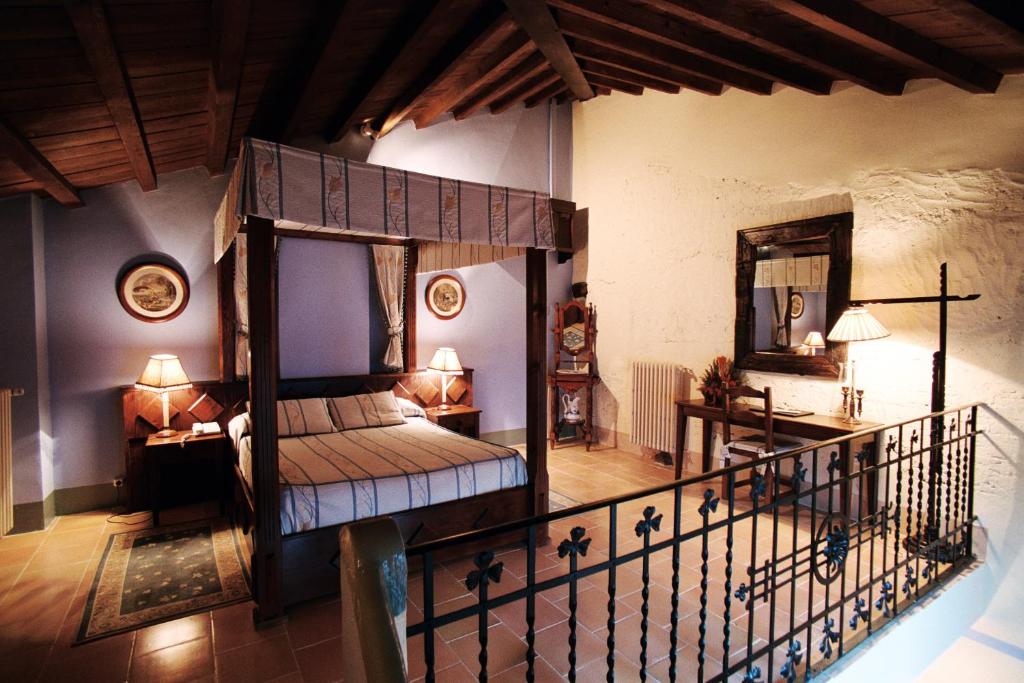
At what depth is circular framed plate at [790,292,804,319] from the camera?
178 inches

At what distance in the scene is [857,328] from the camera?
3789 mm

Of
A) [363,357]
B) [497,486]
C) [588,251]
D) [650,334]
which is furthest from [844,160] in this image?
[363,357]

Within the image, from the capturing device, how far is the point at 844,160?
416 centimetres

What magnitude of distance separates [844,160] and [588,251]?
10.0 ft

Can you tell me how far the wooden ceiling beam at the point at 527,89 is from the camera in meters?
5.10

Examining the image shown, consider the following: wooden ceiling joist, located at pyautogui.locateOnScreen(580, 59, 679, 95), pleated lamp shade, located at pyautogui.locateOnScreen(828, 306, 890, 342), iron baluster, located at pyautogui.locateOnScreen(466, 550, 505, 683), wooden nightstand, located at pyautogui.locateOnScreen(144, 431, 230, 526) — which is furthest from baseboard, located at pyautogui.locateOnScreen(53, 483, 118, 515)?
pleated lamp shade, located at pyautogui.locateOnScreen(828, 306, 890, 342)

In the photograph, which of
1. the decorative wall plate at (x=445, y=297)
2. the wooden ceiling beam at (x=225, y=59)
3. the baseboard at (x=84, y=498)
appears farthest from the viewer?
the decorative wall plate at (x=445, y=297)

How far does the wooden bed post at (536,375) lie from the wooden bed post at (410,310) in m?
2.32

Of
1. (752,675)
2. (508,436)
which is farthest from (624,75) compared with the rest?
(752,675)

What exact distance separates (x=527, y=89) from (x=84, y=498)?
5.26m

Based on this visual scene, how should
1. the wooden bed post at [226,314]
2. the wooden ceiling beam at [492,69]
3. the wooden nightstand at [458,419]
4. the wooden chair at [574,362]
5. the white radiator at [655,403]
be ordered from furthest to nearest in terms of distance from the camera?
the wooden chair at [574,362], the white radiator at [655,403], the wooden nightstand at [458,419], the wooden bed post at [226,314], the wooden ceiling beam at [492,69]

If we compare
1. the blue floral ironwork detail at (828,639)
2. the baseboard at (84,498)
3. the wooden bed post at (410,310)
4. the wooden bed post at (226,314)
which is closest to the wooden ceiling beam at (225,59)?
the wooden bed post at (226,314)

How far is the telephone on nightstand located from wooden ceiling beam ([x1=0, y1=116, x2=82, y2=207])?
189 cm

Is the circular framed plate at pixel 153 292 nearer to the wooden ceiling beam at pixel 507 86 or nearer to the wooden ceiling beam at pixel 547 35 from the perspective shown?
the wooden ceiling beam at pixel 507 86
